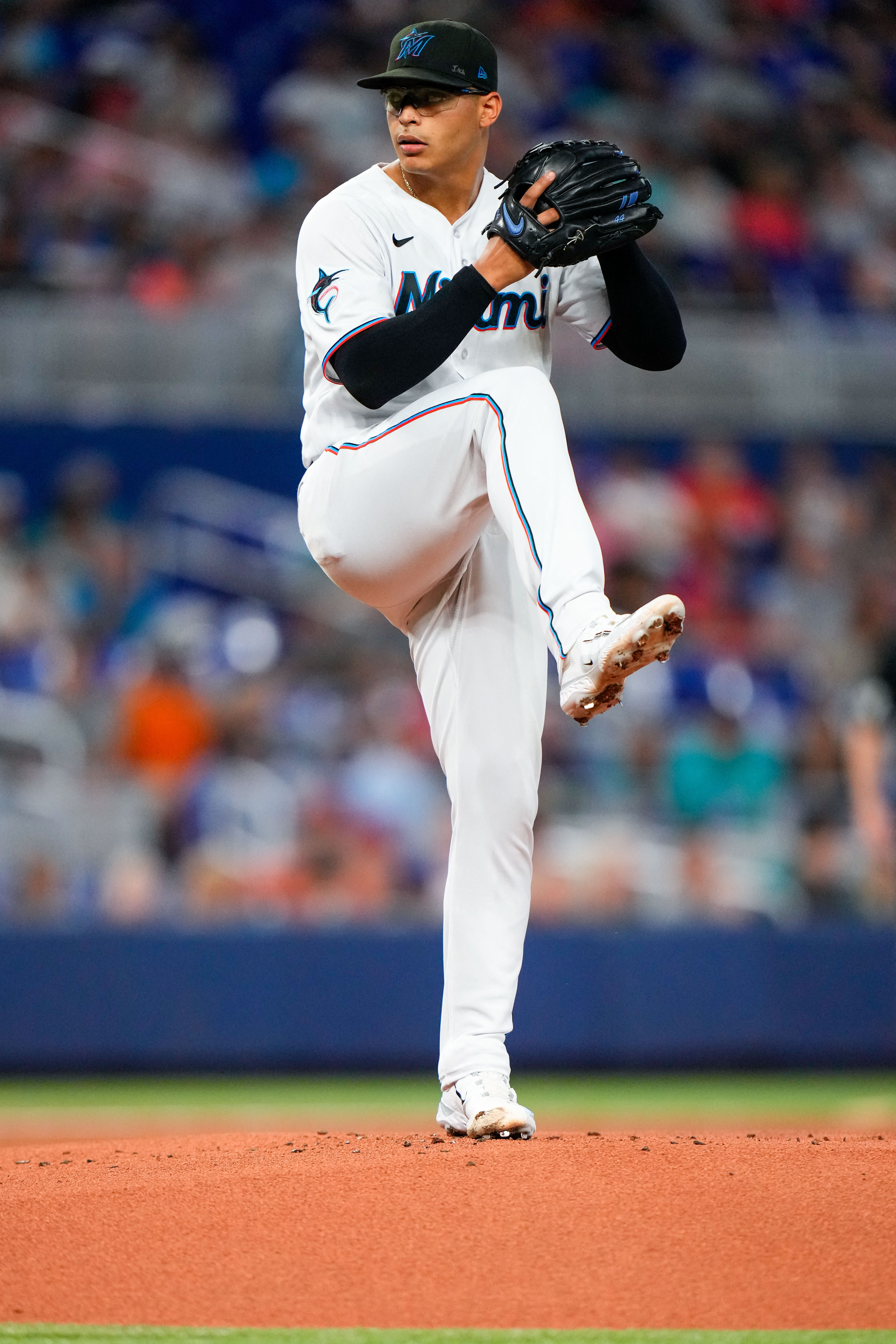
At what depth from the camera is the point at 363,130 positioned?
1090cm

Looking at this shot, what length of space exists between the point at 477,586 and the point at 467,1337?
1656 mm

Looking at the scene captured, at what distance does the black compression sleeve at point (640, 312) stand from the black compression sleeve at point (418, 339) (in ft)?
1.39

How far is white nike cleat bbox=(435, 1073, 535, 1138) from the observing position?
336 cm

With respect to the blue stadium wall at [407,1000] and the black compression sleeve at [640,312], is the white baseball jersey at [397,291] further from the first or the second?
the blue stadium wall at [407,1000]

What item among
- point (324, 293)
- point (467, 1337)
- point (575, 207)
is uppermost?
point (575, 207)

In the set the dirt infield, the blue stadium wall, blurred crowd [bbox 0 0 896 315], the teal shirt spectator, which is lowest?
the dirt infield

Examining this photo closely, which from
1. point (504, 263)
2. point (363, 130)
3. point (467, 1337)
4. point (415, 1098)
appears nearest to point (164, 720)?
point (415, 1098)

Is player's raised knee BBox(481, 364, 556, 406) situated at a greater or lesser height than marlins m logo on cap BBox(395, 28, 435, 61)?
lesser

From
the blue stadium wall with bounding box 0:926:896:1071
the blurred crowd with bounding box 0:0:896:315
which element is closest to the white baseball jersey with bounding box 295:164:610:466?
the blue stadium wall with bounding box 0:926:896:1071

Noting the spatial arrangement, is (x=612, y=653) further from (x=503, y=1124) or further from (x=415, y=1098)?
(x=415, y=1098)

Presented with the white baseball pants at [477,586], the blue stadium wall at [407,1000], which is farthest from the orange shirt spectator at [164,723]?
the white baseball pants at [477,586]

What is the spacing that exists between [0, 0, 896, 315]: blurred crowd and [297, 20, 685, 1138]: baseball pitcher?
21.3 feet

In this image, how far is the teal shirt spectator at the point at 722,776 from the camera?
299 inches

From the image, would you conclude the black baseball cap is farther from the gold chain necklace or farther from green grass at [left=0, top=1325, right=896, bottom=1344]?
green grass at [left=0, top=1325, right=896, bottom=1344]
